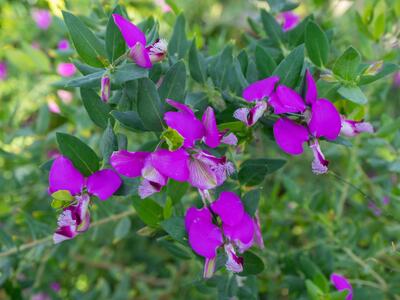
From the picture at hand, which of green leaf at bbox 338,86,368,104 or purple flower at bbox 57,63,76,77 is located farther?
purple flower at bbox 57,63,76,77

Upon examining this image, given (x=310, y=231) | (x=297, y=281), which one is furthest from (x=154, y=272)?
(x=297, y=281)

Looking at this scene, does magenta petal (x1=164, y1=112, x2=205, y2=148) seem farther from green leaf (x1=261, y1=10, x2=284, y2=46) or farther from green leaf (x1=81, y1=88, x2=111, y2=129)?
green leaf (x1=261, y1=10, x2=284, y2=46)

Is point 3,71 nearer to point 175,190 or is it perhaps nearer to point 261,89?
point 175,190

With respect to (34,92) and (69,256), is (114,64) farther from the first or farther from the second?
(34,92)

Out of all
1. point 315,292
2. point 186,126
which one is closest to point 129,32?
point 186,126

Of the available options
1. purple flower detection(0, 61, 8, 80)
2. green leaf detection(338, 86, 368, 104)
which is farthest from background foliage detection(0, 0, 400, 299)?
purple flower detection(0, 61, 8, 80)

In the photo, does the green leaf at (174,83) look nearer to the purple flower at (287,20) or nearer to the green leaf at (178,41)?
the green leaf at (178,41)

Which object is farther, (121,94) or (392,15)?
(392,15)
